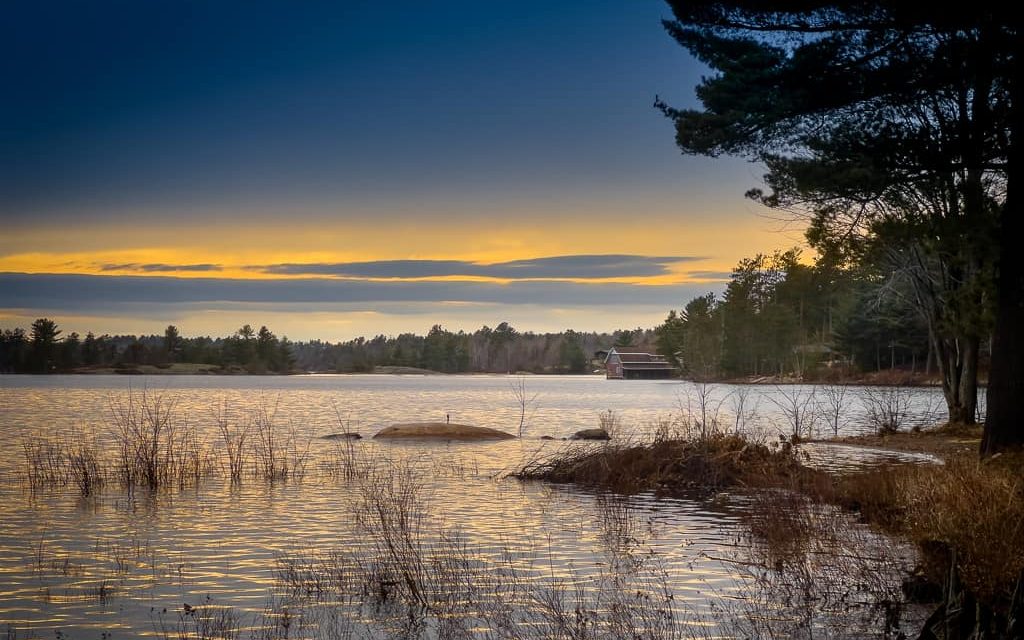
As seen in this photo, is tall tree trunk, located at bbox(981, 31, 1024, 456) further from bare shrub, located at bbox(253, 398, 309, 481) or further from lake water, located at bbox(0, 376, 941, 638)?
bare shrub, located at bbox(253, 398, 309, 481)

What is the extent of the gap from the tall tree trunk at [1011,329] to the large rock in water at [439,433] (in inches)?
826

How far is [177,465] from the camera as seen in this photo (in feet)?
87.4

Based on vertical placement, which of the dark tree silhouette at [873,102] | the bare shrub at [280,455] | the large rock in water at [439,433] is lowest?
the bare shrub at [280,455]

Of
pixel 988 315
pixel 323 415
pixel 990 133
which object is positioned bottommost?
pixel 323 415

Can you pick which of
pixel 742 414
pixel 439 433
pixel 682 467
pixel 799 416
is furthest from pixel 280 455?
pixel 799 416

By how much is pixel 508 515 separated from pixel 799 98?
9788mm

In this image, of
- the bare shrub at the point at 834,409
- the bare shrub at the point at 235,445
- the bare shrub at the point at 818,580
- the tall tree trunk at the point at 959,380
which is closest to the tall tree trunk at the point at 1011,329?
the bare shrub at the point at 818,580

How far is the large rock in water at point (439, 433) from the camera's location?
3728 centimetres

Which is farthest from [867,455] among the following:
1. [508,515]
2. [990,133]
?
[508,515]

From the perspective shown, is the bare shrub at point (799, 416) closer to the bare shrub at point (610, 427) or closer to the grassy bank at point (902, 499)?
the grassy bank at point (902, 499)

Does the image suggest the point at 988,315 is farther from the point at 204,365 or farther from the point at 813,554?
the point at 204,365

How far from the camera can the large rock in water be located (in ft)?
122

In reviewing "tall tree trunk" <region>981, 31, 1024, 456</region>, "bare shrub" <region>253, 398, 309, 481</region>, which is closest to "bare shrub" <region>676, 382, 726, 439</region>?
"tall tree trunk" <region>981, 31, 1024, 456</region>

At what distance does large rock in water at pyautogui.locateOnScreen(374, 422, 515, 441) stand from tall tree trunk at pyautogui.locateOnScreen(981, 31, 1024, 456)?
68.8 feet
